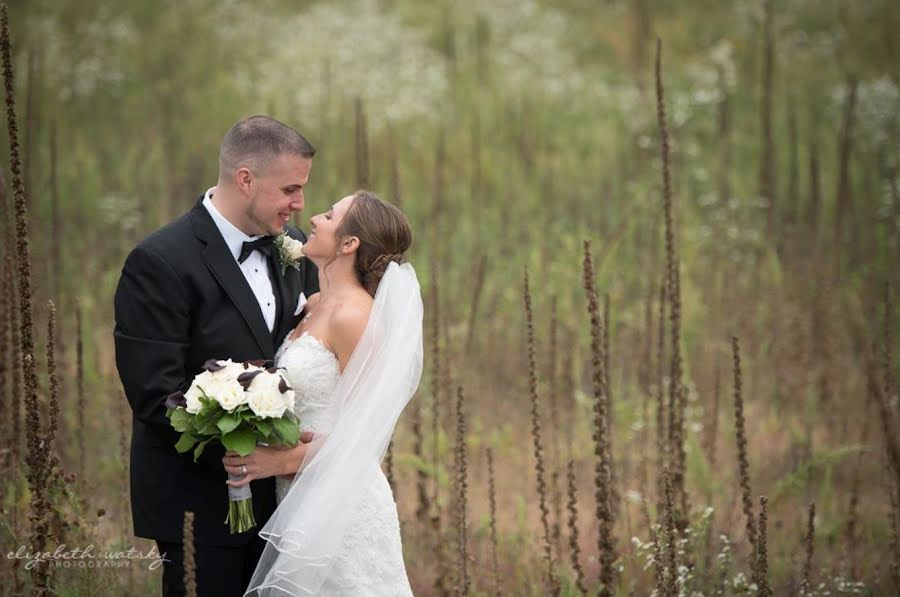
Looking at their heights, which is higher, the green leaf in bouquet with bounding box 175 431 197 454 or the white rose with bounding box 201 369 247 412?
the white rose with bounding box 201 369 247 412

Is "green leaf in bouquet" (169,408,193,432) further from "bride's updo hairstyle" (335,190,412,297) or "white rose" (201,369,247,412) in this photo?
"bride's updo hairstyle" (335,190,412,297)

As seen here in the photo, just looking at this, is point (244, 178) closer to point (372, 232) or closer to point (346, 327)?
point (372, 232)

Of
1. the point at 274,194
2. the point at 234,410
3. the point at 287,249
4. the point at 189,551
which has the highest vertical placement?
the point at 274,194

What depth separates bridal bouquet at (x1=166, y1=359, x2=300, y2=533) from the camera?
3172mm

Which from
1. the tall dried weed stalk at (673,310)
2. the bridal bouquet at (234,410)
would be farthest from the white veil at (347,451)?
the tall dried weed stalk at (673,310)

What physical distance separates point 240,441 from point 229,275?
0.70 metres

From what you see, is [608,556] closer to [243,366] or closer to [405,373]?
[405,373]

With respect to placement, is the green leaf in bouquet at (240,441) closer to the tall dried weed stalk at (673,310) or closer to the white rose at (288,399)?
the white rose at (288,399)

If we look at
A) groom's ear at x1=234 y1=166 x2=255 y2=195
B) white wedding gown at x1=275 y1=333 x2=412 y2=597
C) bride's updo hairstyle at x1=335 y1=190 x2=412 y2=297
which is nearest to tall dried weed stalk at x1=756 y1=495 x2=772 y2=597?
white wedding gown at x1=275 y1=333 x2=412 y2=597

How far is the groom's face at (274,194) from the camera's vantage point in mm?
3703

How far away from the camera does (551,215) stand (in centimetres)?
905

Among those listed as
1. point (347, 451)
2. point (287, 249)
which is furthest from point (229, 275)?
point (347, 451)

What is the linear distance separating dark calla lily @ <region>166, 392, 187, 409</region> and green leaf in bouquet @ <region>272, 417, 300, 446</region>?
0.33 m

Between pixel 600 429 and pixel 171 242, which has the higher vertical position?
pixel 171 242
